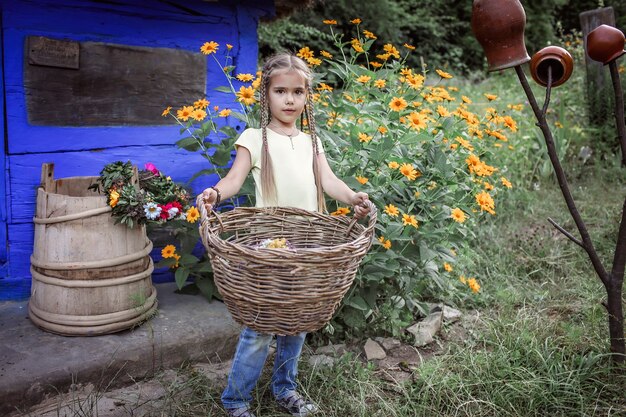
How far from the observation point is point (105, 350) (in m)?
2.66

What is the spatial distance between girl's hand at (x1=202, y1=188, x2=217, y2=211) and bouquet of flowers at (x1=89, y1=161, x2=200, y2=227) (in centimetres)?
67

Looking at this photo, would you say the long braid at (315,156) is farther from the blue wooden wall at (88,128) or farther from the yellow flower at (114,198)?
the blue wooden wall at (88,128)

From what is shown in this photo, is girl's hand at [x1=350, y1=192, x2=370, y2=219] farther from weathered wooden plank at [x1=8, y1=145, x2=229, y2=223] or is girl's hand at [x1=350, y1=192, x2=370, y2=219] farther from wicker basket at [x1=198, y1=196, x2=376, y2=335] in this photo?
weathered wooden plank at [x1=8, y1=145, x2=229, y2=223]

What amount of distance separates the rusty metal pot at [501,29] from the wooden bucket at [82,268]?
1810mm

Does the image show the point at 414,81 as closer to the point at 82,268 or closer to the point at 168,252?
the point at 168,252

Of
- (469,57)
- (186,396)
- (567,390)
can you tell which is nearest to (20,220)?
(186,396)

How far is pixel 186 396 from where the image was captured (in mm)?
2531

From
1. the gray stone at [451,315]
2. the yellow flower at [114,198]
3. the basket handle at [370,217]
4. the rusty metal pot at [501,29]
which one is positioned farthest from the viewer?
the gray stone at [451,315]

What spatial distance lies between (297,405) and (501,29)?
1.70 meters

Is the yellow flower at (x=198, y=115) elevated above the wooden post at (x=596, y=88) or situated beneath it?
situated beneath

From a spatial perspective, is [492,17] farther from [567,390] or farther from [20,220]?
[20,220]

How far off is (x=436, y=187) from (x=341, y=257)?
128cm

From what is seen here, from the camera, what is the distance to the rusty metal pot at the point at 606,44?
2.24 m

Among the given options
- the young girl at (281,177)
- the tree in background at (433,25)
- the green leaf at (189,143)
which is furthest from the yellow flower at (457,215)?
the tree in background at (433,25)
